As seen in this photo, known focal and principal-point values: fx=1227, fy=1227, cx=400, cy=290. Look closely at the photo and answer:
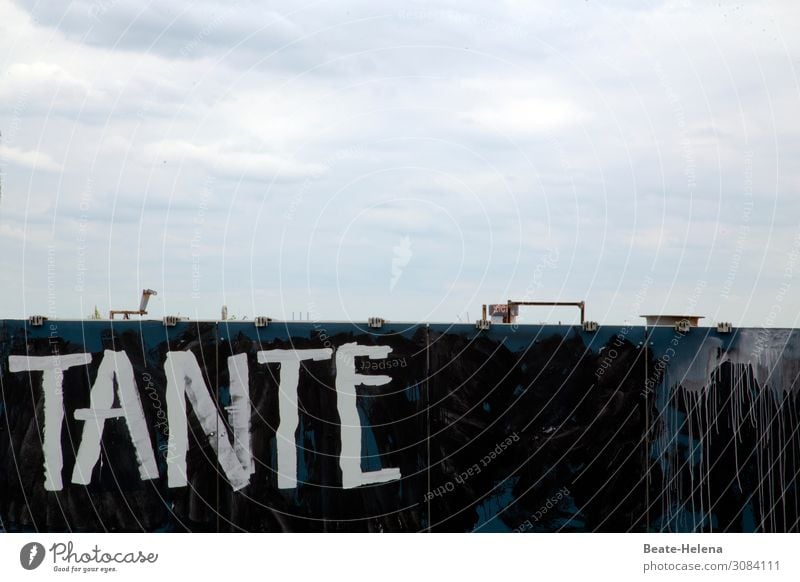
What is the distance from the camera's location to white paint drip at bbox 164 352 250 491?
23.9 meters

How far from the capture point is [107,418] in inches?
944

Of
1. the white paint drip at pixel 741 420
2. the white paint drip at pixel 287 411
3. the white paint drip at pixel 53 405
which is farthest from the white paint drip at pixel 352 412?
the white paint drip at pixel 741 420

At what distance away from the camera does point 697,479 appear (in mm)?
24047

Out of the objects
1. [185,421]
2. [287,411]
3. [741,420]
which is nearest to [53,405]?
[185,421]

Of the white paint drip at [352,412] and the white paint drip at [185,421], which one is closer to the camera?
the white paint drip at [185,421]

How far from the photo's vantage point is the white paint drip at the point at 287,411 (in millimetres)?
24016

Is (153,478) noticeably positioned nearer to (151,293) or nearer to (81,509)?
(81,509)

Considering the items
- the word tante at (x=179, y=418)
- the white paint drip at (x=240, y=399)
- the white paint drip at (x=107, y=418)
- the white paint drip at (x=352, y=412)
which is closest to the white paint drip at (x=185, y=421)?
the word tante at (x=179, y=418)

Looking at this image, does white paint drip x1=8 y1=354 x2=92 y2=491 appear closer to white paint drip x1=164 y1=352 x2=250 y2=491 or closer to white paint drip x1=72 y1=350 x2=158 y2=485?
white paint drip x1=72 y1=350 x2=158 y2=485

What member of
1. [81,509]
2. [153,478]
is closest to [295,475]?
[153,478]

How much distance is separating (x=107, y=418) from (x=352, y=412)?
15.7 ft

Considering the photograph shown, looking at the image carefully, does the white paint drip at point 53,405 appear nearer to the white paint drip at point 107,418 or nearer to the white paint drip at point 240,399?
the white paint drip at point 107,418

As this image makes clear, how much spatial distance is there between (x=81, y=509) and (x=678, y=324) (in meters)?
12.2

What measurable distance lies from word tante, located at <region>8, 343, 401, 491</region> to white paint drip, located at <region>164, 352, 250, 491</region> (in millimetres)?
19
